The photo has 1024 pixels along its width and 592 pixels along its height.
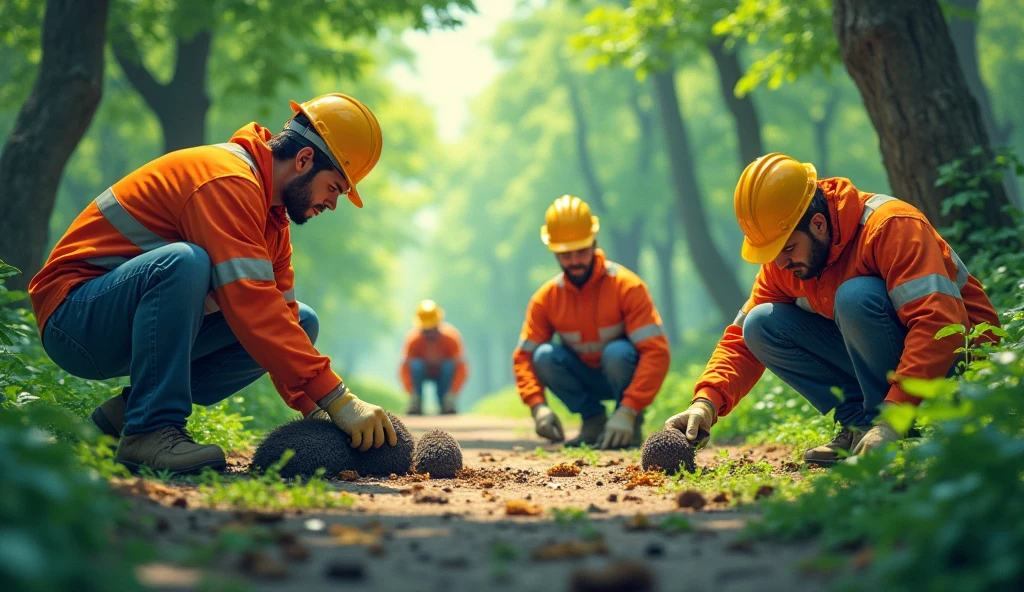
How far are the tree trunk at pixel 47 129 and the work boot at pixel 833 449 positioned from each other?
18.4 ft

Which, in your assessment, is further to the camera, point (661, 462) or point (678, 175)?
point (678, 175)

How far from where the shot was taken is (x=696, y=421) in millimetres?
4418

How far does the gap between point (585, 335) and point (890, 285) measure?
2.95 metres

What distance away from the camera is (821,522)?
2523 millimetres

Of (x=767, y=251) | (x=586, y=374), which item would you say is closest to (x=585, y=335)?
(x=586, y=374)

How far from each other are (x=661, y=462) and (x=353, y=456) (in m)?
1.51

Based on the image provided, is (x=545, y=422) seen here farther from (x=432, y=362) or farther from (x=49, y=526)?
(x=432, y=362)

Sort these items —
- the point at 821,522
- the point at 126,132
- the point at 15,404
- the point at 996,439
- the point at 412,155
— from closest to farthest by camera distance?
the point at 996,439 < the point at 821,522 < the point at 15,404 < the point at 126,132 < the point at 412,155

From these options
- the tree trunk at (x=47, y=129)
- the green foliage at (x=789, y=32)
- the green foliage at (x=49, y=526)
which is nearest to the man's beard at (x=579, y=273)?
the green foliage at (x=789, y=32)

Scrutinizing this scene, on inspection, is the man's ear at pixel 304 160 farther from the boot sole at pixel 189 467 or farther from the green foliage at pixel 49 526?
the green foliage at pixel 49 526

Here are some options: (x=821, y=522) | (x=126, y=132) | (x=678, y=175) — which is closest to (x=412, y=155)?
(x=126, y=132)

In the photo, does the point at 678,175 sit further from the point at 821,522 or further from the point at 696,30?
the point at 821,522

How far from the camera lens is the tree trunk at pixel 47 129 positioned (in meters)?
6.50

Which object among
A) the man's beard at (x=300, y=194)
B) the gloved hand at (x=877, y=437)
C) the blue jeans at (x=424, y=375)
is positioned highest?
the man's beard at (x=300, y=194)
